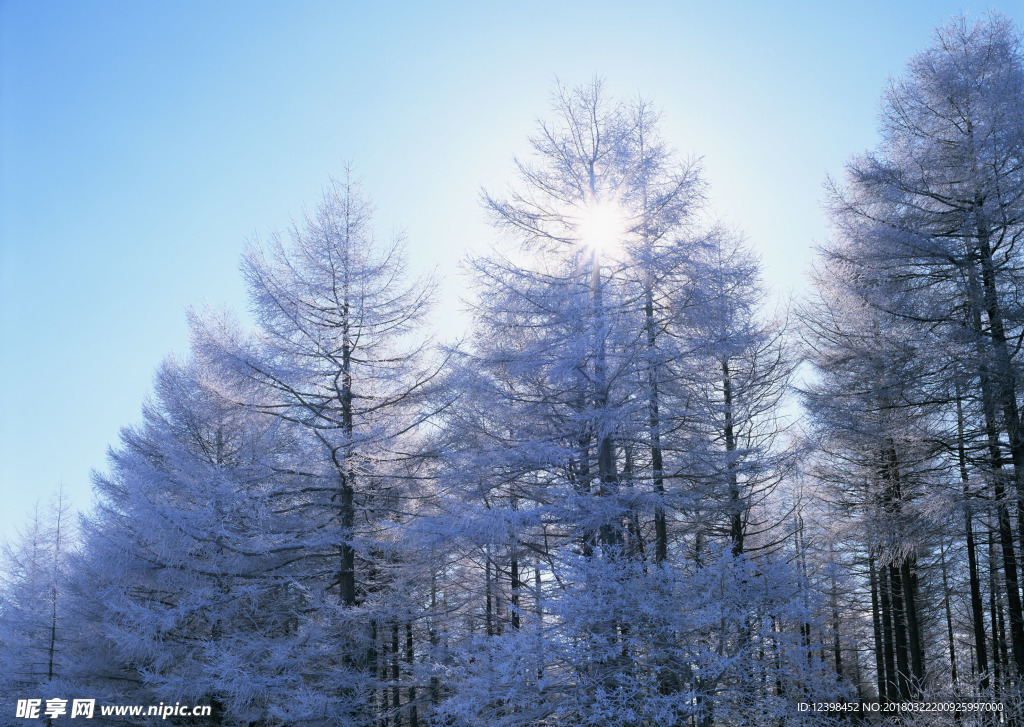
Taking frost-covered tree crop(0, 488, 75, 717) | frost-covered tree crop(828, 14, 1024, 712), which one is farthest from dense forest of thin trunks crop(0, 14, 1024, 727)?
frost-covered tree crop(0, 488, 75, 717)

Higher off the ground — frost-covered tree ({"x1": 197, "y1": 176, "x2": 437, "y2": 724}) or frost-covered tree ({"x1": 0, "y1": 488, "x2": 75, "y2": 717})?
frost-covered tree ({"x1": 197, "y1": 176, "x2": 437, "y2": 724})

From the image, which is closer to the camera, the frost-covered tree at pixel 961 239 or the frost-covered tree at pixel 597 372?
the frost-covered tree at pixel 597 372

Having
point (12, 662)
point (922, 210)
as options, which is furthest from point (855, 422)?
point (12, 662)

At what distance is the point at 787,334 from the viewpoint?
47.8 ft

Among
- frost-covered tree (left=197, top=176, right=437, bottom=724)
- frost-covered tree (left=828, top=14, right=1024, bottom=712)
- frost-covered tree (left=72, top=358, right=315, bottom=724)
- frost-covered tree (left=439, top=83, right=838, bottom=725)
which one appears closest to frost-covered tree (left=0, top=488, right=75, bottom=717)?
frost-covered tree (left=72, top=358, right=315, bottom=724)

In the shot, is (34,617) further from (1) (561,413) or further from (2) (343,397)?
(1) (561,413)

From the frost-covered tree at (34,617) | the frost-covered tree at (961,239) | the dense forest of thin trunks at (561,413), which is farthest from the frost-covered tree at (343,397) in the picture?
the frost-covered tree at (961,239)

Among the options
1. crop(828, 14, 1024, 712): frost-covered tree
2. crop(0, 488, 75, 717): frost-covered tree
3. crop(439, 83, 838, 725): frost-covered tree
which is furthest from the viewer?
crop(0, 488, 75, 717): frost-covered tree

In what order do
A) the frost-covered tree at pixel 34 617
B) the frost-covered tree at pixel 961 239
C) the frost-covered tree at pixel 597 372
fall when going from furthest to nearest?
the frost-covered tree at pixel 34 617, the frost-covered tree at pixel 961 239, the frost-covered tree at pixel 597 372

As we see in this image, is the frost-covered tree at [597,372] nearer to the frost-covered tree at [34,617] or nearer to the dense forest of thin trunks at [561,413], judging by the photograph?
the dense forest of thin trunks at [561,413]

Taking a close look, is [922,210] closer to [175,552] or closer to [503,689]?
[503,689]

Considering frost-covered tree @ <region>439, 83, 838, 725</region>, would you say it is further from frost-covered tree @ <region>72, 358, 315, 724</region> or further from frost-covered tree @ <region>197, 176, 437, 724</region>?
frost-covered tree @ <region>72, 358, 315, 724</region>

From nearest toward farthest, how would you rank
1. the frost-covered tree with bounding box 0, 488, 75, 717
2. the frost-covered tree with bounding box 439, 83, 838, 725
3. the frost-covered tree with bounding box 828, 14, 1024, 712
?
the frost-covered tree with bounding box 439, 83, 838, 725
the frost-covered tree with bounding box 828, 14, 1024, 712
the frost-covered tree with bounding box 0, 488, 75, 717

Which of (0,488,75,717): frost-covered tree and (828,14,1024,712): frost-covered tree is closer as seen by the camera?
(828,14,1024,712): frost-covered tree
